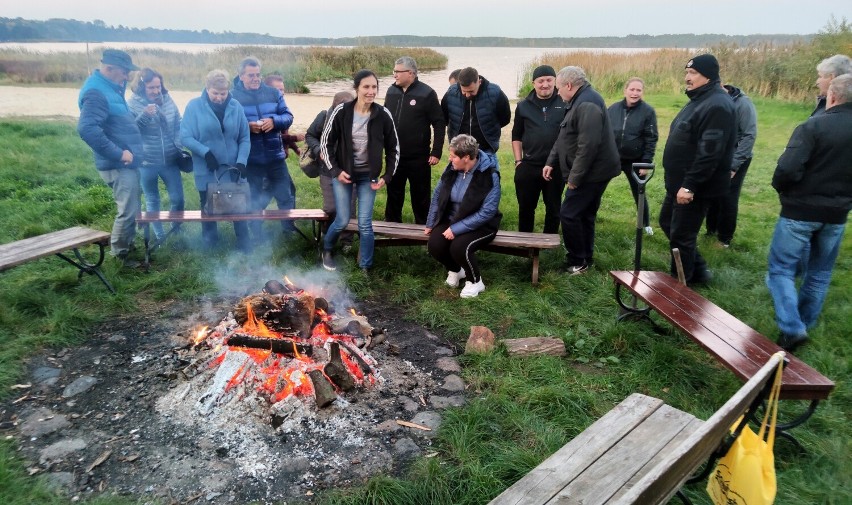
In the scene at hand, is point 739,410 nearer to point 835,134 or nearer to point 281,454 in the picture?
point 281,454

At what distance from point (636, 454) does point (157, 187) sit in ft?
19.1

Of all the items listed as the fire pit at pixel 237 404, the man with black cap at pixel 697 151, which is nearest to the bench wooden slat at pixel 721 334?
the man with black cap at pixel 697 151

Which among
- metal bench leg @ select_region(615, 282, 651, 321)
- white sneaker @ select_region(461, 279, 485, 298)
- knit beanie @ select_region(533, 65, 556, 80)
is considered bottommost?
white sneaker @ select_region(461, 279, 485, 298)

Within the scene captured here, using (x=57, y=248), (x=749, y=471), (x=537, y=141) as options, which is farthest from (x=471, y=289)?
(x=57, y=248)

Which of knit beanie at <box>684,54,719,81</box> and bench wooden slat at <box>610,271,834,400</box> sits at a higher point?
knit beanie at <box>684,54,719,81</box>

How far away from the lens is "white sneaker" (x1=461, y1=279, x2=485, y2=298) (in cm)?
529

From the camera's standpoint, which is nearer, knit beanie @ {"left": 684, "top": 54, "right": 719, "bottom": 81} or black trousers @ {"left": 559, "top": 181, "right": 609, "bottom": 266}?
knit beanie @ {"left": 684, "top": 54, "right": 719, "bottom": 81}

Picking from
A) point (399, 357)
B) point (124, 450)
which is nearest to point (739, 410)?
point (399, 357)

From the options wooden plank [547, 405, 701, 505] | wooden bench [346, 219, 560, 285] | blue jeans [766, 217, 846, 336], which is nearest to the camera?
wooden plank [547, 405, 701, 505]

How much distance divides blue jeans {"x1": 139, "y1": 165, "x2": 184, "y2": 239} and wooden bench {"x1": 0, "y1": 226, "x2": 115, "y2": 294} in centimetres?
101

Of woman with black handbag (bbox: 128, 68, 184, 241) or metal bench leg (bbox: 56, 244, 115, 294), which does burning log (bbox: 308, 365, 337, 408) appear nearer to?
metal bench leg (bbox: 56, 244, 115, 294)

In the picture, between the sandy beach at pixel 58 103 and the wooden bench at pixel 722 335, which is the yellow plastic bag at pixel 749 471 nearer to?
the wooden bench at pixel 722 335

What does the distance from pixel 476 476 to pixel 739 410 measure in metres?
1.42

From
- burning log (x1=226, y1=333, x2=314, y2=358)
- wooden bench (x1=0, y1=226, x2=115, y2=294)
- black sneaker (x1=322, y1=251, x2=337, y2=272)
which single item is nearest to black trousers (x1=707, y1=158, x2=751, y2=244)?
black sneaker (x1=322, y1=251, x2=337, y2=272)
